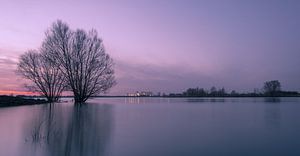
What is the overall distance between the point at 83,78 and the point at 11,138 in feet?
90.6

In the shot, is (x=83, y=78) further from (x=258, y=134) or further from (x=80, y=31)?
(x=258, y=134)

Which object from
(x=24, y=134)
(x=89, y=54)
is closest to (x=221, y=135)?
(x=24, y=134)

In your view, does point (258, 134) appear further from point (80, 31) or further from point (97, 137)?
point (80, 31)

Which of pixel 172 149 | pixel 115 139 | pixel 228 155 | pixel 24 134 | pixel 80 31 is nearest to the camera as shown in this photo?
pixel 228 155

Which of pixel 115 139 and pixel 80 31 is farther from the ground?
pixel 80 31

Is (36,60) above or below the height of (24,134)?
above

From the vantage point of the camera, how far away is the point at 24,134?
9.44 metres

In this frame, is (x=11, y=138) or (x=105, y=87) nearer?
(x=11, y=138)

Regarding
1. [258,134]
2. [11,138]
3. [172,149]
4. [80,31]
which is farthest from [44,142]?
[80,31]

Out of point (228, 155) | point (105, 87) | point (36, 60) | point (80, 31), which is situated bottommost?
point (228, 155)

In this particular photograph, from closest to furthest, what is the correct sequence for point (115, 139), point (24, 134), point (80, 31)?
point (115, 139)
point (24, 134)
point (80, 31)

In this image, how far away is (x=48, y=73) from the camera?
35.8m

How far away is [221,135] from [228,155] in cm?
288

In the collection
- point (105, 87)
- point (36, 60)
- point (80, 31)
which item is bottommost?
point (105, 87)
